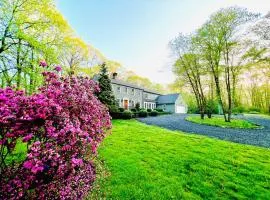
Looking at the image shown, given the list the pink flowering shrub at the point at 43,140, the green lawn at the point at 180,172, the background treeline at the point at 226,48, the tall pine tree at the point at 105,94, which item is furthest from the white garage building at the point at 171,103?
the pink flowering shrub at the point at 43,140

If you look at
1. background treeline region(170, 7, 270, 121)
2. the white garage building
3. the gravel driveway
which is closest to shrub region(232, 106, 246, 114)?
the white garage building

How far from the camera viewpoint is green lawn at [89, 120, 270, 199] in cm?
560

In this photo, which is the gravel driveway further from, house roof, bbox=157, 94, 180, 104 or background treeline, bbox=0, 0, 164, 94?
house roof, bbox=157, 94, 180, 104

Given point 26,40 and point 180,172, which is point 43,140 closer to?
point 180,172

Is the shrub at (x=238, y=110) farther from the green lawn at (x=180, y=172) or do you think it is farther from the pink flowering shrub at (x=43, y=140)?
the pink flowering shrub at (x=43, y=140)

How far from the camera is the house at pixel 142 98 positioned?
39438 millimetres

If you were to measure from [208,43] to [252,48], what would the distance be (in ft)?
16.6

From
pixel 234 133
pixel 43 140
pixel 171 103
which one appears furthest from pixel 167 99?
pixel 43 140

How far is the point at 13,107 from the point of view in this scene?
332cm

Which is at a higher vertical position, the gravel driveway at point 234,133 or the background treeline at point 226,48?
the background treeline at point 226,48

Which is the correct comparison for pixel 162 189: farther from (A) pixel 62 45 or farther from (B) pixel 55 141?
(A) pixel 62 45

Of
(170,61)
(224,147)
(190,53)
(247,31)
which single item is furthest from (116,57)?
(224,147)

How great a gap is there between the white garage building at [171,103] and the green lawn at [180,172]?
4200cm

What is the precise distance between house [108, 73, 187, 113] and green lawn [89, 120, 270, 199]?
29224 mm
